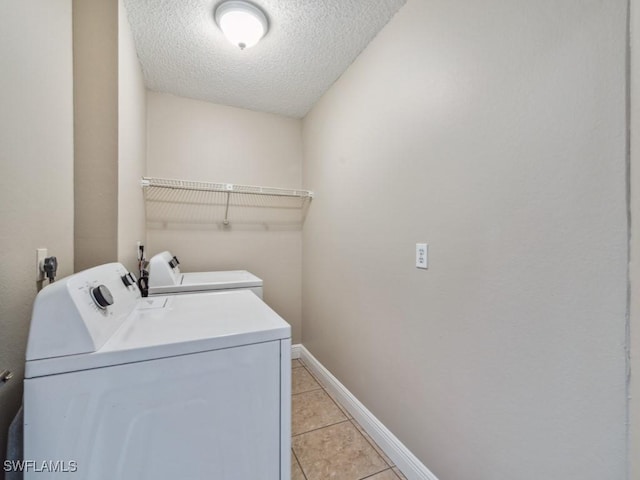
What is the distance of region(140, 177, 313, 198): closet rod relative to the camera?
7.01 ft

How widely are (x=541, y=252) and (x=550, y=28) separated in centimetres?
70

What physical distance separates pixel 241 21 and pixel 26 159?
4.01ft

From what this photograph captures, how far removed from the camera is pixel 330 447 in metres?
1.59

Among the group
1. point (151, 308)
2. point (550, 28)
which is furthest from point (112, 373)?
point (550, 28)

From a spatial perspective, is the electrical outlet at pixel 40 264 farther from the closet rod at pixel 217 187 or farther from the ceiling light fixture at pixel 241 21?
the ceiling light fixture at pixel 241 21

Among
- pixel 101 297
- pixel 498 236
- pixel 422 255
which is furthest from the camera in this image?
pixel 422 255

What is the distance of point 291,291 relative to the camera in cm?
280

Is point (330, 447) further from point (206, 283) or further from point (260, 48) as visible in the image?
point (260, 48)

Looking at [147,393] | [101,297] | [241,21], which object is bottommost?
[147,393]

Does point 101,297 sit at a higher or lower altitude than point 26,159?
lower

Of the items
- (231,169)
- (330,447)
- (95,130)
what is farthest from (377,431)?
(231,169)

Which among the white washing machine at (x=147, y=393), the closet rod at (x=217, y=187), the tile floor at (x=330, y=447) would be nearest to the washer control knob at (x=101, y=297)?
the white washing machine at (x=147, y=393)

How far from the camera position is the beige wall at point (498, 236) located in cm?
73

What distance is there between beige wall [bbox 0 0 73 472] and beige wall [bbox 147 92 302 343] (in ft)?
4.00
